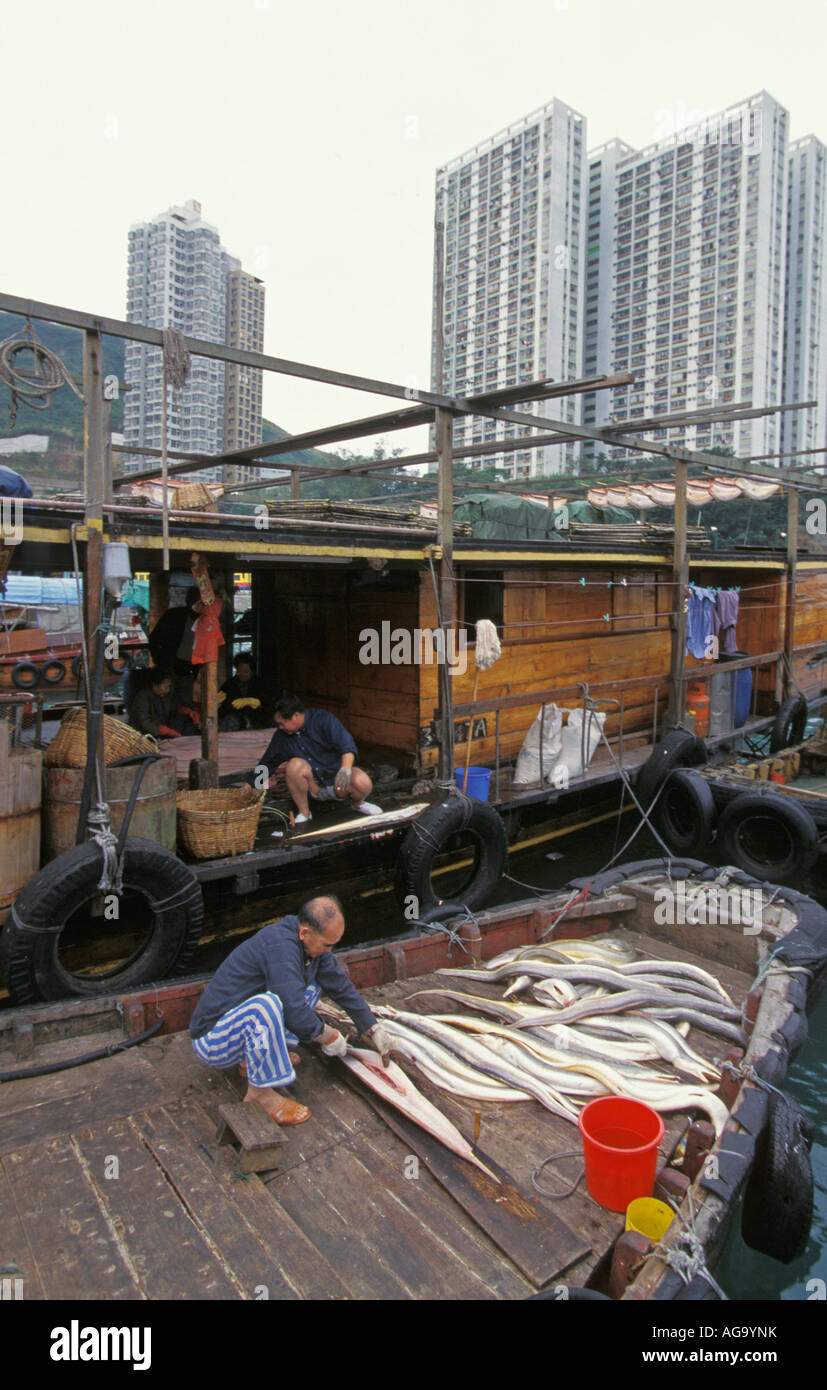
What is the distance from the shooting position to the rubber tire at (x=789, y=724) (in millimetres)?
14602

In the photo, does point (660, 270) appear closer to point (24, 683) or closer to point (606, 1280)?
point (24, 683)

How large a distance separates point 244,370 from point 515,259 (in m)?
39.9

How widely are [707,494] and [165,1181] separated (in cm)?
1481

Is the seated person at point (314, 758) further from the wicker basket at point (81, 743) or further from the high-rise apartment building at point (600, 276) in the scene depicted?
the high-rise apartment building at point (600, 276)

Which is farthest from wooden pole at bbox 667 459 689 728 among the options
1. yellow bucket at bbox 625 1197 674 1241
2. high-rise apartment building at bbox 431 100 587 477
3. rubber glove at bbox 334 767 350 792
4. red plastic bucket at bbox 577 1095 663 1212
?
high-rise apartment building at bbox 431 100 587 477

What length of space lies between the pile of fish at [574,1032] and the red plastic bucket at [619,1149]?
0.44m

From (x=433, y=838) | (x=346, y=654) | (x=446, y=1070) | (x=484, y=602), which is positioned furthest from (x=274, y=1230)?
(x=484, y=602)

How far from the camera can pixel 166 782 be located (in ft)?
20.4

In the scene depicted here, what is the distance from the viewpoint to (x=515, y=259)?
48781 millimetres

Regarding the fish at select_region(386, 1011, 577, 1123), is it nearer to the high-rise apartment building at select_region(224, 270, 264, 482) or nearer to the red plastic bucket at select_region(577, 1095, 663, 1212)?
the red plastic bucket at select_region(577, 1095, 663, 1212)

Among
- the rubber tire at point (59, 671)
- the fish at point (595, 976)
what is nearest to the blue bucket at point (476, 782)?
the fish at point (595, 976)

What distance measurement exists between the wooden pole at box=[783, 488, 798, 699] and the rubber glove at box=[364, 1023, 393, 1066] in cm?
1302

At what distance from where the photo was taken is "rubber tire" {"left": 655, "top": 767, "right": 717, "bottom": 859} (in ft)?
34.4

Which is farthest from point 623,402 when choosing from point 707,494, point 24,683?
point 24,683
